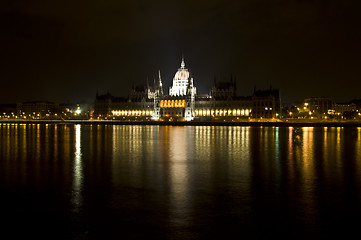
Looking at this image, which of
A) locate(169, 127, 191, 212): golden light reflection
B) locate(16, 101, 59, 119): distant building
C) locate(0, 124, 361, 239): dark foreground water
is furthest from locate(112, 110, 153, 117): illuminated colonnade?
locate(0, 124, 361, 239): dark foreground water

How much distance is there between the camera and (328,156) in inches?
888

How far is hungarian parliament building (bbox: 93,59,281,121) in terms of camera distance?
392ft

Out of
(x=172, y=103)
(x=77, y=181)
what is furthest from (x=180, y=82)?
(x=77, y=181)

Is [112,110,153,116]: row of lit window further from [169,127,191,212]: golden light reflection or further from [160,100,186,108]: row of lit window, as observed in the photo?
[169,127,191,212]: golden light reflection

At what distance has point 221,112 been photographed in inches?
4948

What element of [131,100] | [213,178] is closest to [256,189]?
[213,178]

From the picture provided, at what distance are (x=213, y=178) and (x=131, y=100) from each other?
129m

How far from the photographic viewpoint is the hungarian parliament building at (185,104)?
11962cm

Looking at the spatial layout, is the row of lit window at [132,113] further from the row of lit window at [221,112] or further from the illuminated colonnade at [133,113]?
the row of lit window at [221,112]

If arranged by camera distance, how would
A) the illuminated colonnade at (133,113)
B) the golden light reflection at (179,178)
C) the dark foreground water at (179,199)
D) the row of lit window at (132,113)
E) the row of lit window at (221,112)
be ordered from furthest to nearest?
the row of lit window at (132,113), the illuminated colonnade at (133,113), the row of lit window at (221,112), the golden light reflection at (179,178), the dark foreground water at (179,199)

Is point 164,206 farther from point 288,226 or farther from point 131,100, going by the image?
point 131,100

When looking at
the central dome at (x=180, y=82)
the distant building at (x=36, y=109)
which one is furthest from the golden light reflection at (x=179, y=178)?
the distant building at (x=36, y=109)

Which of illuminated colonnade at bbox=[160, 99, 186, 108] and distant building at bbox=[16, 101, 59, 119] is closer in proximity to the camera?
illuminated colonnade at bbox=[160, 99, 186, 108]

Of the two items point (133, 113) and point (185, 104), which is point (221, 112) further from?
point (133, 113)
